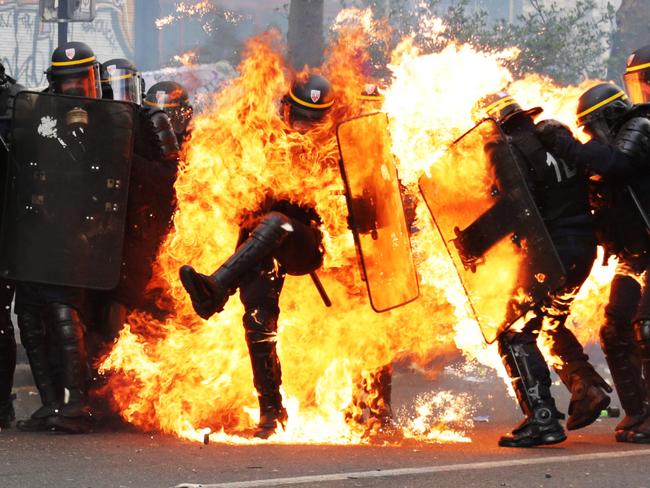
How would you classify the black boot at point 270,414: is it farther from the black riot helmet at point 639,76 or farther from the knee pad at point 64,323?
the black riot helmet at point 639,76

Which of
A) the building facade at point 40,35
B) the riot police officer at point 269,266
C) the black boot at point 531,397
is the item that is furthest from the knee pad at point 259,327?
the building facade at point 40,35

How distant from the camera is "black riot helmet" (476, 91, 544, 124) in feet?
20.9

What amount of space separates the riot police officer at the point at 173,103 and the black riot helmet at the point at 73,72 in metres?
0.81

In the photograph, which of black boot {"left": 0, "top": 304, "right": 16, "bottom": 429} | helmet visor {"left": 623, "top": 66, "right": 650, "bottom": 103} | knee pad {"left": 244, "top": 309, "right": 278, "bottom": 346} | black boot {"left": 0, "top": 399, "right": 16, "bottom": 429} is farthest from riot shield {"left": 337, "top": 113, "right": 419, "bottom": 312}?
black boot {"left": 0, "top": 399, "right": 16, "bottom": 429}

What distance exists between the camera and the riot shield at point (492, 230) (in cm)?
620

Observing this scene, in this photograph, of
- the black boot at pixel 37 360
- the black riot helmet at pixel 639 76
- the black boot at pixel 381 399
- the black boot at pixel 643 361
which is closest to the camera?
the black boot at pixel 643 361

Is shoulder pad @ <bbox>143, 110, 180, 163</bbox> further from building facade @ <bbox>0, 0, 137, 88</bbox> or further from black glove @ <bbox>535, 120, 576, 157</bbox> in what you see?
building facade @ <bbox>0, 0, 137, 88</bbox>

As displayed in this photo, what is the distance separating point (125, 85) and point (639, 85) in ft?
9.73

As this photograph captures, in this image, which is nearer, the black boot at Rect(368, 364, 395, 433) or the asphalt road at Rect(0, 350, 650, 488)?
the asphalt road at Rect(0, 350, 650, 488)

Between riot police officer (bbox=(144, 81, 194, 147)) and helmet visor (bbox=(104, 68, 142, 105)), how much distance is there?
0.29 meters

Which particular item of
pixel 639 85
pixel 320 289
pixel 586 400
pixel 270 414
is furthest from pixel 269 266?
pixel 639 85

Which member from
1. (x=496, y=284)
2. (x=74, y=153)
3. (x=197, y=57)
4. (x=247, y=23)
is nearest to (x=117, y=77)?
(x=74, y=153)

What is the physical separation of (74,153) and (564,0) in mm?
21211

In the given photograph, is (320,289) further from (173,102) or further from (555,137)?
(173,102)
